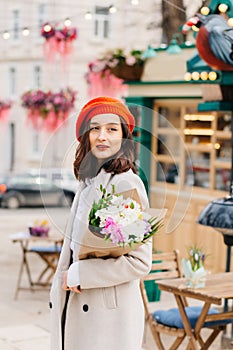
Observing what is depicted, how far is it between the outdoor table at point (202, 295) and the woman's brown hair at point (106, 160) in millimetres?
1806

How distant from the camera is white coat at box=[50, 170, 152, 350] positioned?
3719mm

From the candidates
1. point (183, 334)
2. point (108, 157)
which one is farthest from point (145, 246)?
point (183, 334)

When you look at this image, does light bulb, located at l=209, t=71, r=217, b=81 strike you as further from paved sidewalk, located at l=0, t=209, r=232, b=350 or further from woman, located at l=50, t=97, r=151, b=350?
woman, located at l=50, t=97, r=151, b=350

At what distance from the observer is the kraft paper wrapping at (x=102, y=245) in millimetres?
3648

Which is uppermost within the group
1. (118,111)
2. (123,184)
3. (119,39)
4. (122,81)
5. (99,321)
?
(119,39)

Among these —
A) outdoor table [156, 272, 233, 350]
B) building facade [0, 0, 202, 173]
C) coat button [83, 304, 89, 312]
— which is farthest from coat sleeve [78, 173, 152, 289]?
building facade [0, 0, 202, 173]

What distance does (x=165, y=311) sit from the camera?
19.8 feet

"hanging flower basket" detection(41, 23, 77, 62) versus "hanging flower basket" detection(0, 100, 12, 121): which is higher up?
"hanging flower basket" detection(41, 23, 77, 62)

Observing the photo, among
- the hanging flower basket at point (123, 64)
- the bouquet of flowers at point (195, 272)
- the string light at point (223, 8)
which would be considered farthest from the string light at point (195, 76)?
the hanging flower basket at point (123, 64)

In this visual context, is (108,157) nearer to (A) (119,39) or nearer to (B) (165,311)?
(B) (165,311)

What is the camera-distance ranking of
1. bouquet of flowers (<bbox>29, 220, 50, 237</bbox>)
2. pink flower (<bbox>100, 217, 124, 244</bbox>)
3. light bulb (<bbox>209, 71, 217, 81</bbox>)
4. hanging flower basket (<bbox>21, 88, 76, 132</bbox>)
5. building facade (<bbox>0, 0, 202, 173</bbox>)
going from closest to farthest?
1. pink flower (<bbox>100, 217, 124, 244</bbox>)
2. light bulb (<bbox>209, 71, 217, 81</bbox>)
3. bouquet of flowers (<bbox>29, 220, 50, 237</bbox>)
4. hanging flower basket (<bbox>21, 88, 76, 132</bbox>)
5. building facade (<bbox>0, 0, 202, 173</bbox>)

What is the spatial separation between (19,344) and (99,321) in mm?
3069

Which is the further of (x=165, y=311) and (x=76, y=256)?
(x=165, y=311)

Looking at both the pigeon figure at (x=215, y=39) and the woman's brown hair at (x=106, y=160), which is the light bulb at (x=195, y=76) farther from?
the woman's brown hair at (x=106, y=160)
